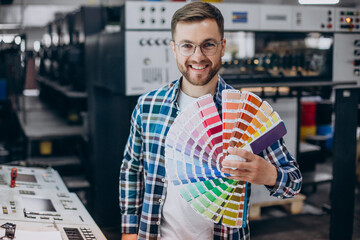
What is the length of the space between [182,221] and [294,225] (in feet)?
9.89

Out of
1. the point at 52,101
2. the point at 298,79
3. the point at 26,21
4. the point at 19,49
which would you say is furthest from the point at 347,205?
the point at 26,21

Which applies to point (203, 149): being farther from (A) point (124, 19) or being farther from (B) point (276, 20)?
(B) point (276, 20)

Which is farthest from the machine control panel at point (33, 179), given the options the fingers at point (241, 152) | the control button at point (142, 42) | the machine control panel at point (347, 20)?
the machine control panel at point (347, 20)

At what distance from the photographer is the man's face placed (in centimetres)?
160

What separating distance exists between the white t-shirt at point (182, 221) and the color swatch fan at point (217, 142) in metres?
0.27

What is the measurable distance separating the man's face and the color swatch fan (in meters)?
0.24

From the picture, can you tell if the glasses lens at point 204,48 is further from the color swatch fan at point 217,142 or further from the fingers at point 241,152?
the fingers at point 241,152

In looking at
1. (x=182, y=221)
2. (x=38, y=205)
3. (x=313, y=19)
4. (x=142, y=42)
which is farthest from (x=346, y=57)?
(x=38, y=205)

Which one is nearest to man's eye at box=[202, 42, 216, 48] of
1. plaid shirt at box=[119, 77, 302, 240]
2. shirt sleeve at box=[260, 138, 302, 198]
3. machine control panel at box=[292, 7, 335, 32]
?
plaid shirt at box=[119, 77, 302, 240]

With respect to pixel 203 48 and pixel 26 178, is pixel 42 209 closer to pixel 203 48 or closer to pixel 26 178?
pixel 26 178

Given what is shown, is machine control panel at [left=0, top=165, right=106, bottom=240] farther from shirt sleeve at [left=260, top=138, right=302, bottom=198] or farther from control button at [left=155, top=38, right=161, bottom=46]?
control button at [left=155, top=38, right=161, bottom=46]

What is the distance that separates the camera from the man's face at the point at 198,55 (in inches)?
63.1

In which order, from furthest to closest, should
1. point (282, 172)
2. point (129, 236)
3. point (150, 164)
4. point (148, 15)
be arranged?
point (148, 15), point (129, 236), point (150, 164), point (282, 172)

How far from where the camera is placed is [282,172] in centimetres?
154
